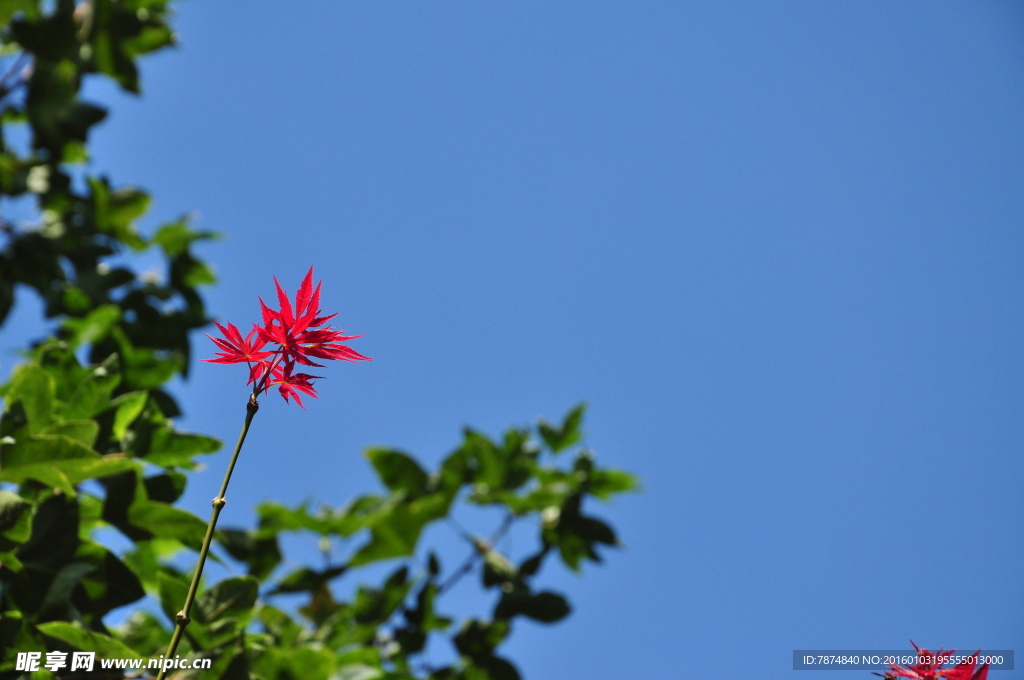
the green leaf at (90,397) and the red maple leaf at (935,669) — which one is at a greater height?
the green leaf at (90,397)

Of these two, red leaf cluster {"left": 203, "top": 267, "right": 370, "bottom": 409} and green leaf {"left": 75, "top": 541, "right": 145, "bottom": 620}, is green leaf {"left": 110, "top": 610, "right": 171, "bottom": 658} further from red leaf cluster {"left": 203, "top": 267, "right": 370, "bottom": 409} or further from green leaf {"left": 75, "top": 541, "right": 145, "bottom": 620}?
red leaf cluster {"left": 203, "top": 267, "right": 370, "bottom": 409}

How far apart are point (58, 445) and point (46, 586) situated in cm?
39

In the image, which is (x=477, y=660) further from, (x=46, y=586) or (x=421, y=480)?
(x=46, y=586)

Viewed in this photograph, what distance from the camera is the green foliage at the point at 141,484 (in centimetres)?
170

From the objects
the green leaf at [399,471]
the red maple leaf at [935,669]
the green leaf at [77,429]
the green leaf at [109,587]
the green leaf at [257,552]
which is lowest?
the red maple leaf at [935,669]

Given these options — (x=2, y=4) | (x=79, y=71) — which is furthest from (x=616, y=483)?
(x=79, y=71)

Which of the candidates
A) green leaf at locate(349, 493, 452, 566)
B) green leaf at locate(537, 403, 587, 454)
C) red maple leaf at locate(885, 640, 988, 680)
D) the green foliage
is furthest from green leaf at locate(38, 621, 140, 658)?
green leaf at locate(537, 403, 587, 454)

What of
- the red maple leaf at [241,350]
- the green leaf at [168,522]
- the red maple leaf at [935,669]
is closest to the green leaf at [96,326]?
the green leaf at [168,522]

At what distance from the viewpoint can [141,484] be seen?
1.90 metres

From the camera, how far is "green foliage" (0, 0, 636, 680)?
170 cm

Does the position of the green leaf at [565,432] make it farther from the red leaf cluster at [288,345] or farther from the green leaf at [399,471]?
the red leaf cluster at [288,345]

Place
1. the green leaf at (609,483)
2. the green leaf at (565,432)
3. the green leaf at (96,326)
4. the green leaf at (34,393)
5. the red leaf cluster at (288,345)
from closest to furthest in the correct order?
the red leaf cluster at (288,345) < the green leaf at (34,393) < the green leaf at (96,326) < the green leaf at (609,483) < the green leaf at (565,432)

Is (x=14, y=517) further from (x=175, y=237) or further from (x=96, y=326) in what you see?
(x=175, y=237)

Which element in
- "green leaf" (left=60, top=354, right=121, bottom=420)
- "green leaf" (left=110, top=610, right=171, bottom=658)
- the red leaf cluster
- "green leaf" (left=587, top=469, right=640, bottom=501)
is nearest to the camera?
the red leaf cluster
